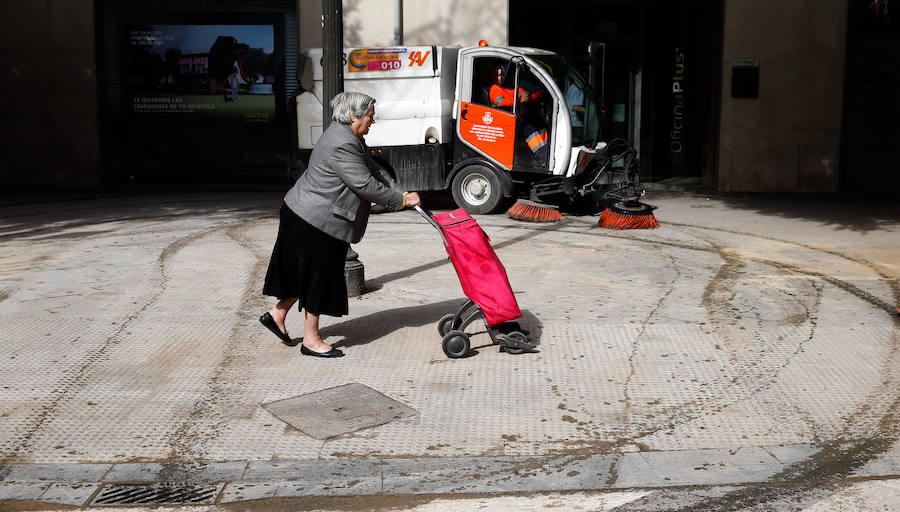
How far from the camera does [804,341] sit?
21.7 ft

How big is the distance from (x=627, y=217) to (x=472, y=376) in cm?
643

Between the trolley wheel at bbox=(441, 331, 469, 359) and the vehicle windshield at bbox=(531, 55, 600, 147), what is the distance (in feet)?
22.9

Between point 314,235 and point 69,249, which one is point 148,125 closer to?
point 69,249

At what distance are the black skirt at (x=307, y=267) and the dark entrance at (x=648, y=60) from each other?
1230cm

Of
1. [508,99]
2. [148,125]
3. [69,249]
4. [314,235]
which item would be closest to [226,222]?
[69,249]

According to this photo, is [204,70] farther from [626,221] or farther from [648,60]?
[626,221]

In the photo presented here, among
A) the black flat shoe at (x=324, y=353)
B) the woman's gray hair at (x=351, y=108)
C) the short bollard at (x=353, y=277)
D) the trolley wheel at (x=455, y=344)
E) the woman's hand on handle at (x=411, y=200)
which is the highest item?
the woman's gray hair at (x=351, y=108)

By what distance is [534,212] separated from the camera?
12430 mm

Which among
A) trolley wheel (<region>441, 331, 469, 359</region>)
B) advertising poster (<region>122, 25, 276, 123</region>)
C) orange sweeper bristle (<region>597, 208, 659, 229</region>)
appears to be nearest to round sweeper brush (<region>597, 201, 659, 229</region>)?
orange sweeper bristle (<region>597, 208, 659, 229</region>)

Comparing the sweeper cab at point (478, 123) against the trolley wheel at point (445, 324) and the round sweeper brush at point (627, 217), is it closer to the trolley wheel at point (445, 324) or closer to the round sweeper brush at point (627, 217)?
the round sweeper brush at point (627, 217)

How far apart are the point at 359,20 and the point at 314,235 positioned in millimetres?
11348

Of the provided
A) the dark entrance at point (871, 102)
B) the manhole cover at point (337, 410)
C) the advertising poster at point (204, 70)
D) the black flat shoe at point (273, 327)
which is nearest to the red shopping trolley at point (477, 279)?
the manhole cover at point (337, 410)

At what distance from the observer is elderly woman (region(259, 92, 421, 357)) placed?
5938 mm

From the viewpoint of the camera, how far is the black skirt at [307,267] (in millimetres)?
6027
